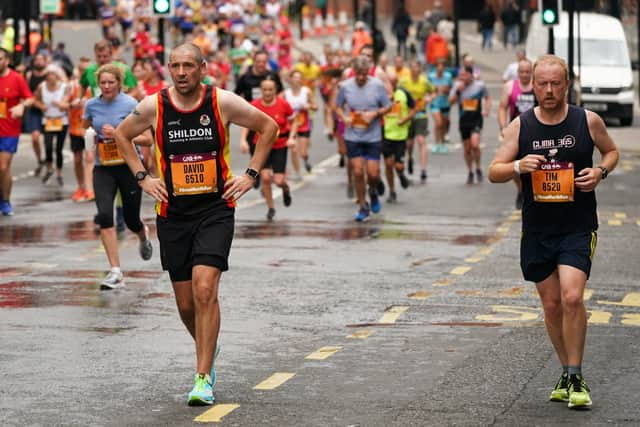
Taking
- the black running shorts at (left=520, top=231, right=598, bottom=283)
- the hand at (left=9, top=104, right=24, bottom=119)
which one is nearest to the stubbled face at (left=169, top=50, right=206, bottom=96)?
the black running shorts at (left=520, top=231, right=598, bottom=283)

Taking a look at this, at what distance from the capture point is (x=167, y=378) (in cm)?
911

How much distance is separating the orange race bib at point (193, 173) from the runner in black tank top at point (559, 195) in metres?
1.42

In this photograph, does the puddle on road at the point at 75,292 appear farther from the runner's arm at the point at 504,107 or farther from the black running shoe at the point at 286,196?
the runner's arm at the point at 504,107

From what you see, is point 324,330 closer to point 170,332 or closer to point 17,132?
point 170,332

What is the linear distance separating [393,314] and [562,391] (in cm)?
326

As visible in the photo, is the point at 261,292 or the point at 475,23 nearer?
the point at 261,292

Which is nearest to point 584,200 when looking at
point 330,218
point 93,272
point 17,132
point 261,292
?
point 261,292

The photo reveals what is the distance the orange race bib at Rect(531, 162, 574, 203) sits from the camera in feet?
27.9

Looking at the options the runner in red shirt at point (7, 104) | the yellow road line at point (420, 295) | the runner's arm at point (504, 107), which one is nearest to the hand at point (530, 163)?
the yellow road line at point (420, 295)

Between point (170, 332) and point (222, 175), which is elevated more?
point (222, 175)

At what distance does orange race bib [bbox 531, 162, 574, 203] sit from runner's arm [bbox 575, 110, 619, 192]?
0.05 metres

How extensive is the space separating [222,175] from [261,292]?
4.03 metres

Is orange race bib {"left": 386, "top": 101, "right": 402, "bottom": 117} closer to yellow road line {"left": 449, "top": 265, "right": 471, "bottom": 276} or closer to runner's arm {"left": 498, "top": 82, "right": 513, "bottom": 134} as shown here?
runner's arm {"left": 498, "top": 82, "right": 513, "bottom": 134}

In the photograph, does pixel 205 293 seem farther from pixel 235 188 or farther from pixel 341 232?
pixel 341 232
